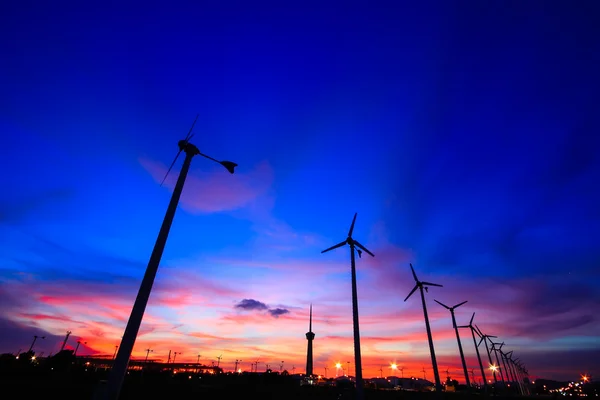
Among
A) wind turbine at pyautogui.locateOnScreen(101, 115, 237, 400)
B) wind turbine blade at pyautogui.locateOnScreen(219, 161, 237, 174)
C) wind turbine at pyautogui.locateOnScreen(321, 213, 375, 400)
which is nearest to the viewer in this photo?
wind turbine at pyautogui.locateOnScreen(101, 115, 237, 400)

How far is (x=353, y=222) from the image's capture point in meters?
61.3

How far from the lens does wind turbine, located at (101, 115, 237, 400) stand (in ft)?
46.9

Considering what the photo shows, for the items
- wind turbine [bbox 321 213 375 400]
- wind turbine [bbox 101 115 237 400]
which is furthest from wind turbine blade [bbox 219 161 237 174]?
wind turbine [bbox 321 213 375 400]

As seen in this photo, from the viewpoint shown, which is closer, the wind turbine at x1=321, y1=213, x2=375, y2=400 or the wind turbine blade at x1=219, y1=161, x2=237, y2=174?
the wind turbine blade at x1=219, y1=161, x2=237, y2=174

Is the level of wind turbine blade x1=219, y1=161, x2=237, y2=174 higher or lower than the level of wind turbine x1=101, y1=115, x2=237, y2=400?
higher

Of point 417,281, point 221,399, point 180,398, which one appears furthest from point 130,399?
point 417,281

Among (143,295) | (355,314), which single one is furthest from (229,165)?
(355,314)

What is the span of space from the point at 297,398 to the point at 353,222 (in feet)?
105

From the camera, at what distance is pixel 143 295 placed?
53.9 feet

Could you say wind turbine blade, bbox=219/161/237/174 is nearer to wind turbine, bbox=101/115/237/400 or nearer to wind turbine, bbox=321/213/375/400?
wind turbine, bbox=101/115/237/400

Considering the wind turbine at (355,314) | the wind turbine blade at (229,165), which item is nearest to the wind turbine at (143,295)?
the wind turbine blade at (229,165)

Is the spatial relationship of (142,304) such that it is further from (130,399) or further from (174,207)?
(130,399)

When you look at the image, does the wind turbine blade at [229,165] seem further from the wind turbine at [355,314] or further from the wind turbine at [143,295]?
the wind turbine at [355,314]

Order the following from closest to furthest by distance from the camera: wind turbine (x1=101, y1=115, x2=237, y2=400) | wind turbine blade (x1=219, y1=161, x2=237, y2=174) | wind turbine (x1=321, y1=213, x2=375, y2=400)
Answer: wind turbine (x1=101, y1=115, x2=237, y2=400), wind turbine blade (x1=219, y1=161, x2=237, y2=174), wind turbine (x1=321, y1=213, x2=375, y2=400)
